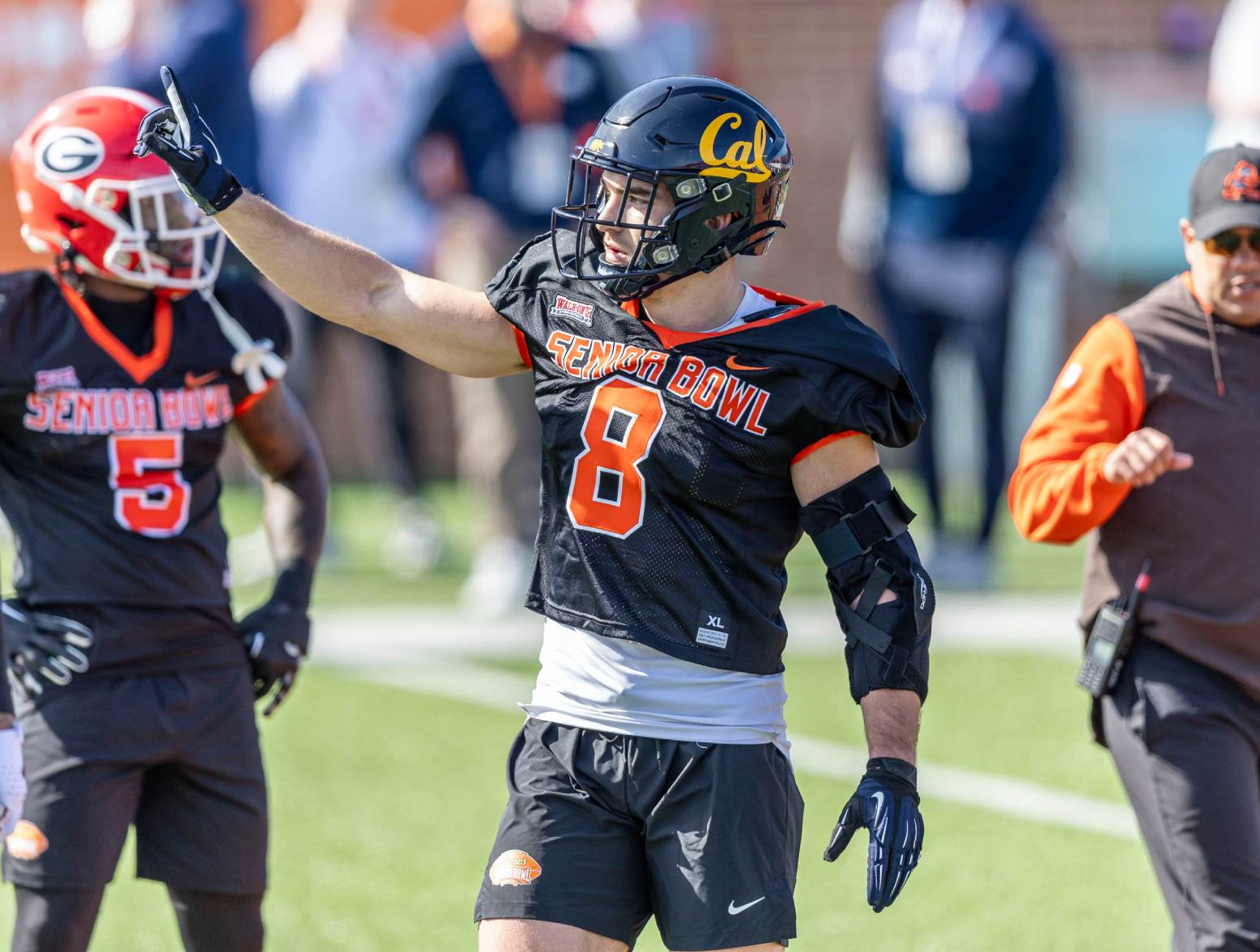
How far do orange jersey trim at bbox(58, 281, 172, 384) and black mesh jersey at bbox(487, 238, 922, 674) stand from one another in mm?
1028

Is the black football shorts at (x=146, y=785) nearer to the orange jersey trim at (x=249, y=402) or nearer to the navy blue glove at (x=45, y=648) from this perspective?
the navy blue glove at (x=45, y=648)

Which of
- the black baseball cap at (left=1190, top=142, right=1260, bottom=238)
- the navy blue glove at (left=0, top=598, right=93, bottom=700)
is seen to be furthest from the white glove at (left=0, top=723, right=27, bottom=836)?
the black baseball cap at (left=1190, top=142, right=1260, bottom=238)

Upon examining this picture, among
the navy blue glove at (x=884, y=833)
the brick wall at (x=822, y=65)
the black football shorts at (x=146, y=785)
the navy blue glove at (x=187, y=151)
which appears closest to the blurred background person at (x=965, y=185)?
the brick wall at (x=822, y=65)

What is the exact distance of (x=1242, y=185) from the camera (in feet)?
14.5

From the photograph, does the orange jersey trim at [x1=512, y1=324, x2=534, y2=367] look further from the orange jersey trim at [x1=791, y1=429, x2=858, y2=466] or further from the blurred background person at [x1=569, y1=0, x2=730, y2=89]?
the blurred background person at [x1=569, y1=0, x2=730, y2=89]

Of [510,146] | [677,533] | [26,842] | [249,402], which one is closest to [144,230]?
[249,402]

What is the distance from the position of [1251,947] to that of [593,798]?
146 cm

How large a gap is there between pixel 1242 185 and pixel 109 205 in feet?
8.19

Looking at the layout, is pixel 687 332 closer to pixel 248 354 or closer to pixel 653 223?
pixel 653 223

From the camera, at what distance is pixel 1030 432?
4551 millimetres

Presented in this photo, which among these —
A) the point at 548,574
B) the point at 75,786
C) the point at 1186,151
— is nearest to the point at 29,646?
the point at 75,786

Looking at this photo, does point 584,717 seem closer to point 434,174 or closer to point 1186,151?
point 434,174

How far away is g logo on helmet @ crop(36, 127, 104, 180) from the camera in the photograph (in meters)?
4.12

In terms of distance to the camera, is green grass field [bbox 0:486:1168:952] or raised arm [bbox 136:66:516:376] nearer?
raised arm [bbox 136:66:516:376]
